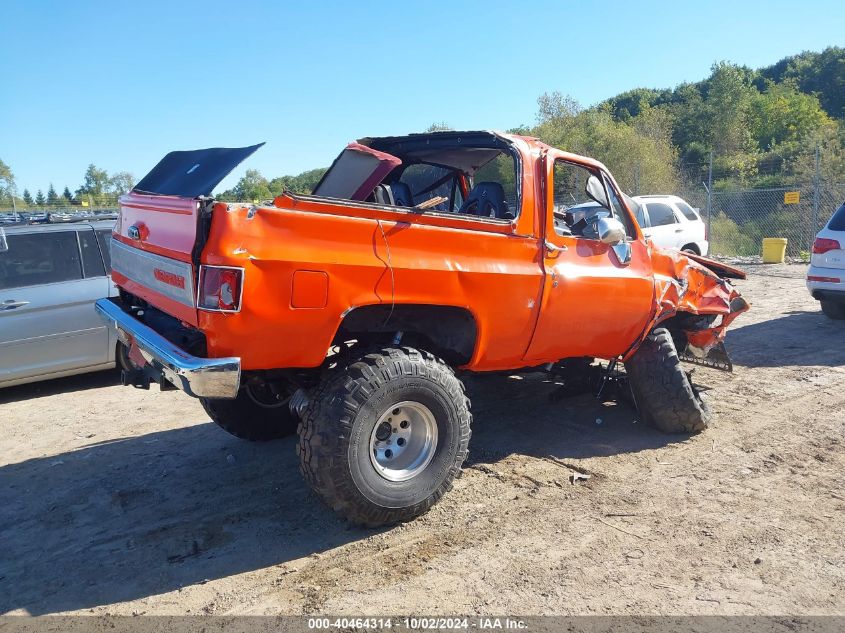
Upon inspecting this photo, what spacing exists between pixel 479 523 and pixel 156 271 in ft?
7.76

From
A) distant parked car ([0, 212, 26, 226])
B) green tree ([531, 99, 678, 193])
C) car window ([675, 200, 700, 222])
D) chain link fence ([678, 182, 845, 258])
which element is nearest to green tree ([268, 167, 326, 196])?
distant parked car ([0, 212, 26, 226])

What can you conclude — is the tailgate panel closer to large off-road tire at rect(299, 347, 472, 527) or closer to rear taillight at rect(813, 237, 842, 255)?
large off-road tire at rect(299, 347, 472, 527)

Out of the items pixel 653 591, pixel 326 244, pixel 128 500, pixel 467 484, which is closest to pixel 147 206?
pixel 326 244

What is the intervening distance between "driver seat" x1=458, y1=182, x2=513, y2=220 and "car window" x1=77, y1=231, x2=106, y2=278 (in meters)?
4.31

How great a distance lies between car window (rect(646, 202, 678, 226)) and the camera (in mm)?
13234

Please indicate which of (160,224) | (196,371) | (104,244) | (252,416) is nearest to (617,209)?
(252,416)

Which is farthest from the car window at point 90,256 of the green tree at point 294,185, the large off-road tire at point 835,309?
the large off-road tire at point 835,309

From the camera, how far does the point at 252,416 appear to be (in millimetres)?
5004

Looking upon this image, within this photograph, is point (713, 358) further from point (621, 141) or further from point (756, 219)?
point (621, 141)

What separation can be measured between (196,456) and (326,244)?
2498 millimetres

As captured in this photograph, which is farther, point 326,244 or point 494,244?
point 494,244

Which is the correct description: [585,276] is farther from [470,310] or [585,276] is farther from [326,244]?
[326,244]

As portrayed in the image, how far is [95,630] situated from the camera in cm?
288

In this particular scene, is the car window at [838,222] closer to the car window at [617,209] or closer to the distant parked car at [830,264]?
the distant parked car at [830,264]
